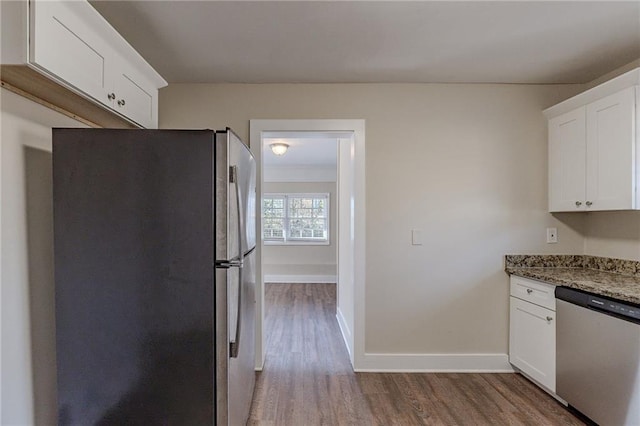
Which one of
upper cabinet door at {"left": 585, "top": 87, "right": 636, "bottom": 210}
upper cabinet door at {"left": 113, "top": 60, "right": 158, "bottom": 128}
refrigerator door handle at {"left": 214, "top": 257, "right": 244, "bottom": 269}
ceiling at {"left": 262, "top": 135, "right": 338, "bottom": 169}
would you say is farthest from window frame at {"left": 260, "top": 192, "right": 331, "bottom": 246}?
refrigerator door handle at {"left": 214, "top": 257, "right": 244, "bottom": 269}

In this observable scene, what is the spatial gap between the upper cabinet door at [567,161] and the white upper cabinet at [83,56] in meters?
2.97

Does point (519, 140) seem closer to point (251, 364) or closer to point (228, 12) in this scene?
point (228, 12)

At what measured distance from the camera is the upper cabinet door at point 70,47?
1.27 meters

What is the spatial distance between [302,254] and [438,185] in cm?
477

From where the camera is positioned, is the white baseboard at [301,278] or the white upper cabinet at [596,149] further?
the white baseboard at [301,278]

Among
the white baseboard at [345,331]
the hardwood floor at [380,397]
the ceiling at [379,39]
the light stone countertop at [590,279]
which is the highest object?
the ceiling at [379,39]

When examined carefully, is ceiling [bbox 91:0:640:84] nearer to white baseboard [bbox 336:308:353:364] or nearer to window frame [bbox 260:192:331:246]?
white baseboard [bbox 336:308:353:364]

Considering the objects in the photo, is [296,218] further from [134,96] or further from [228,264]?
[228,264]

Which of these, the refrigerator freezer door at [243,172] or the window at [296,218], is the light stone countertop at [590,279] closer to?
the refrigerator freezer door at [243,172]

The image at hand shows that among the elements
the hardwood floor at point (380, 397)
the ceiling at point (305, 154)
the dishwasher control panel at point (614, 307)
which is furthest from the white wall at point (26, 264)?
the ceiling at point (305, 154)

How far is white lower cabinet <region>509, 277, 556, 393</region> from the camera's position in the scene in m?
2.40

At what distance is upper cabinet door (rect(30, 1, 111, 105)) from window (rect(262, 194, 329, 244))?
5.76 metres

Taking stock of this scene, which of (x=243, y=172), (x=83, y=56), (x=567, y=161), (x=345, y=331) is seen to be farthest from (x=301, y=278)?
(x=83, y=56)

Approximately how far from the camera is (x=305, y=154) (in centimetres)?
599
